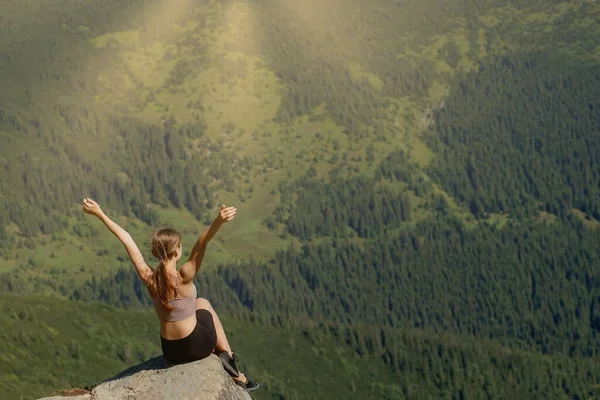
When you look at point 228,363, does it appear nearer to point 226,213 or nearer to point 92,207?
point 226,213

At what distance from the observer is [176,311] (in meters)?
50.4

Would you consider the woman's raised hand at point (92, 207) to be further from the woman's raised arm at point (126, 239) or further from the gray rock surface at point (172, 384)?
the gray rock surface at point (172, 384)

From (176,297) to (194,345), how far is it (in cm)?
204

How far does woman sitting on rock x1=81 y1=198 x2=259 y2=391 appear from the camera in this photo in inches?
1914

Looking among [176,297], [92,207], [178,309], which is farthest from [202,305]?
[92,207]

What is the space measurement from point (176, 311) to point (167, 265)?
96.1 inches

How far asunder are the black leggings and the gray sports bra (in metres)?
0.74

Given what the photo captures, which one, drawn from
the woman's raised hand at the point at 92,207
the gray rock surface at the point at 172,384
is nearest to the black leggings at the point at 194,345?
the gray rock surface at the point at 172,384

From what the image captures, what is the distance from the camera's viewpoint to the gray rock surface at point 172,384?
49.3 meters

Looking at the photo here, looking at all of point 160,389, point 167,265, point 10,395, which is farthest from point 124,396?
point 10,395

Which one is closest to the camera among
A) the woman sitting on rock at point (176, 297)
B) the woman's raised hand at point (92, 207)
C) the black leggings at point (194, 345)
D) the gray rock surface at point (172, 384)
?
the woman sitting on rock at point (176, 297)

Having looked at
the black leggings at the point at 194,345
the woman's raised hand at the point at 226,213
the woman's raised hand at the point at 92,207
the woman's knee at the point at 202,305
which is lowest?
the black leggings at the point at 194,345

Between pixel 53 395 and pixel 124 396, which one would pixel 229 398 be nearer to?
pixel 124 396

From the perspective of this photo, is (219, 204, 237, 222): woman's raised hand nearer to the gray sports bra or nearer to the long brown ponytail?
the long brown ponytail
